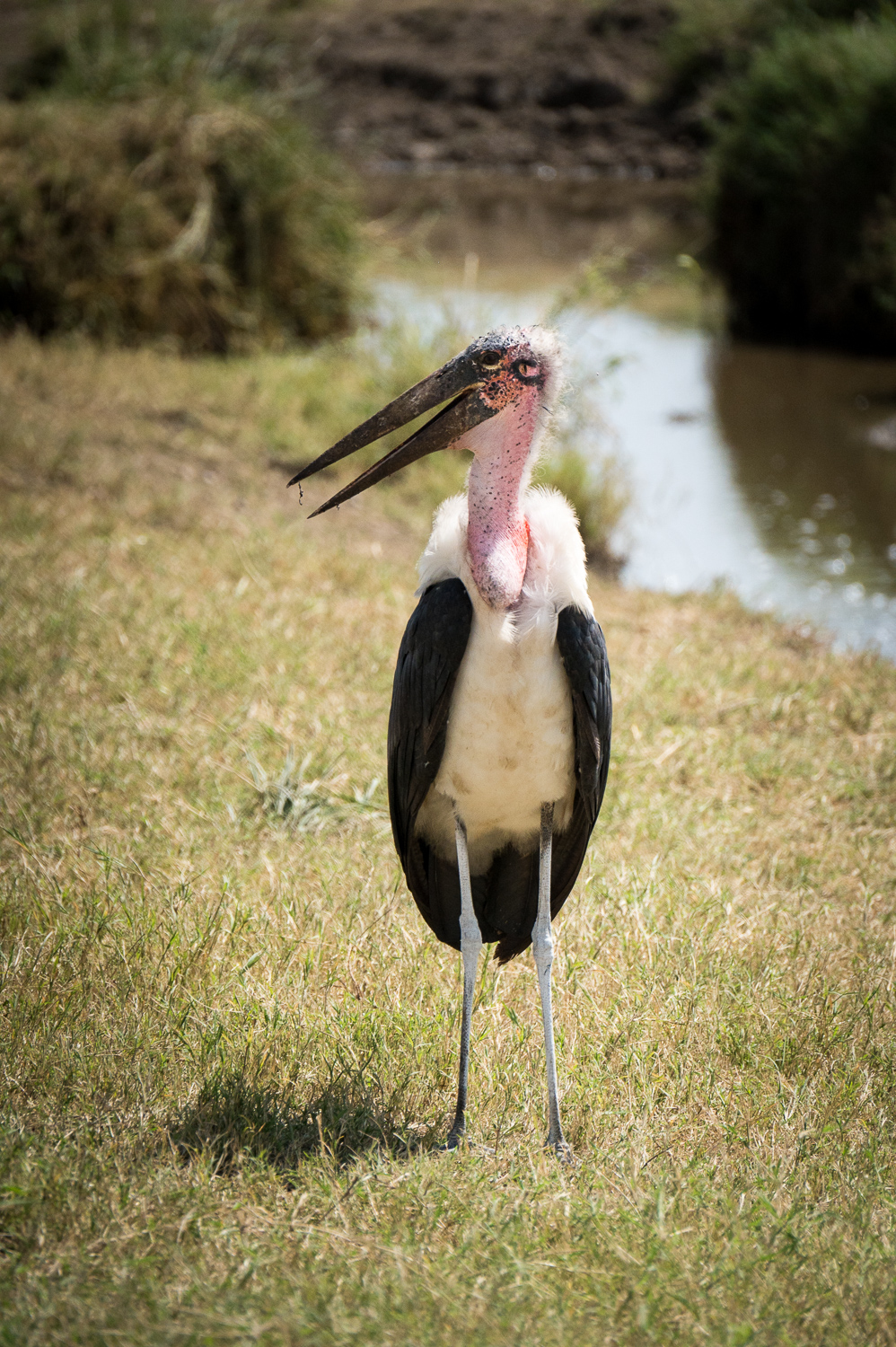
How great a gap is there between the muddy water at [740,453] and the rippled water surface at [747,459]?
0.04 ft

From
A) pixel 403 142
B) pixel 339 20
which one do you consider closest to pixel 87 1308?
pixel 403 142

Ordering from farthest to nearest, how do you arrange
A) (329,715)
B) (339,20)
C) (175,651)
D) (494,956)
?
(339,20)
(175,651)
(329,715)
(494,956)

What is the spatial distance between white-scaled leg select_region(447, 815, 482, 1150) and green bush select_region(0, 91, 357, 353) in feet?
23.1

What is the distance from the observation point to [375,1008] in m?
2.76

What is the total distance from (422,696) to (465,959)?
575 mm

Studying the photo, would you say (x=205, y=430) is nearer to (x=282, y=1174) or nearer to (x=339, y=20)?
(x=282, y=1174)

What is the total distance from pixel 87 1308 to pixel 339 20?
42.7 m

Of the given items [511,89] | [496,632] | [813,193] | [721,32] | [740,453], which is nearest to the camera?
[496,632]

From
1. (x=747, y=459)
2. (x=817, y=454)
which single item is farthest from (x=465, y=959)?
(x=817, y=454)

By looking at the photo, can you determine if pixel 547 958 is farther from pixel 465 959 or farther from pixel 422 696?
pixel 422 696

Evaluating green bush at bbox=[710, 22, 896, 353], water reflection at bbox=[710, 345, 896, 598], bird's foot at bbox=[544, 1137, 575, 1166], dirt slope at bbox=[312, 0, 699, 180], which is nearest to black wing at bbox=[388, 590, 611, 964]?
bird's foot at bbox=[544, 1137, 575, 1166]

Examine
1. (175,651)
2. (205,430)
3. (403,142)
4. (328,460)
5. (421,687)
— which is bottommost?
(403,142)

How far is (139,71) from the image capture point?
973 cm

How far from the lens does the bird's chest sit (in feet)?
7.66
